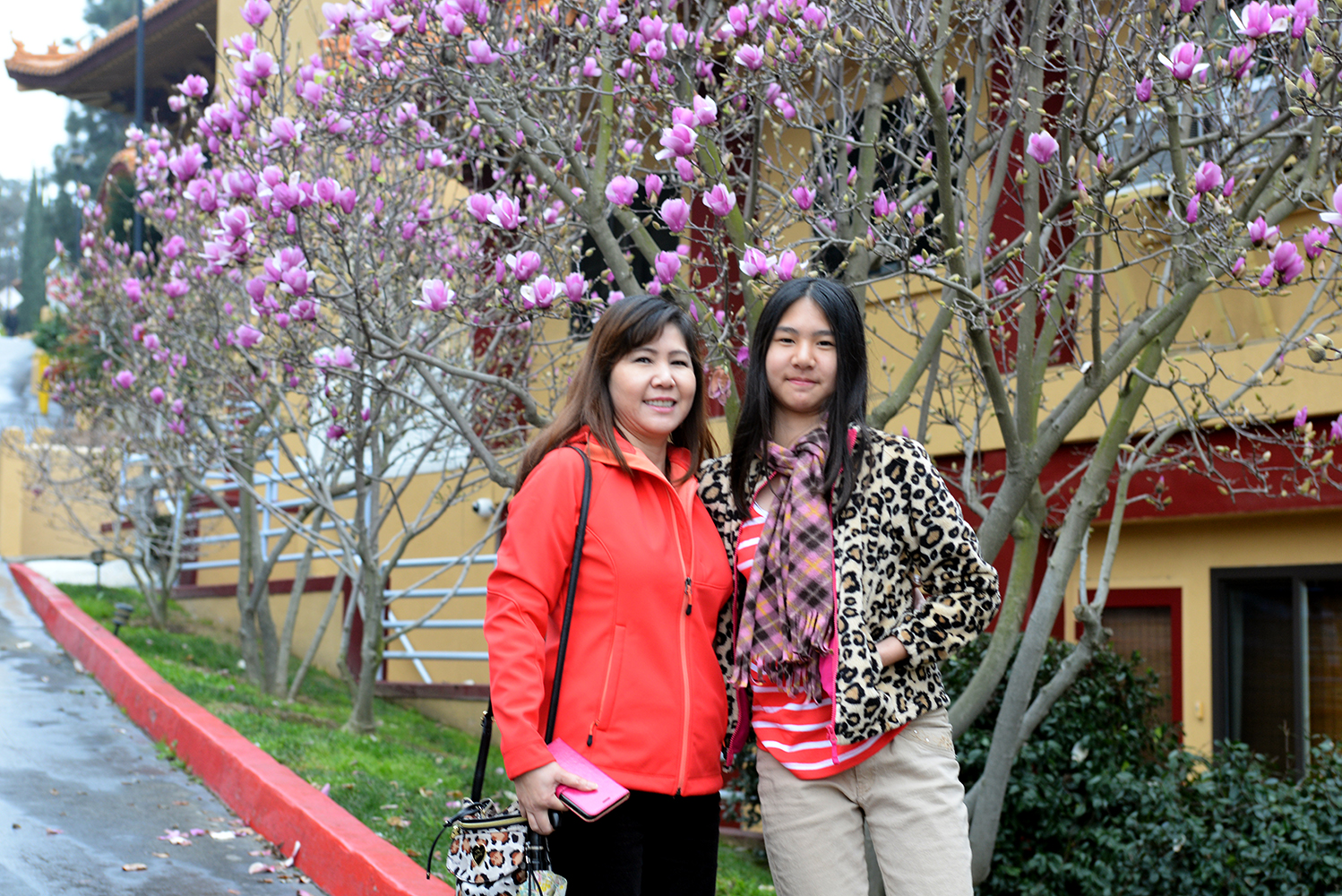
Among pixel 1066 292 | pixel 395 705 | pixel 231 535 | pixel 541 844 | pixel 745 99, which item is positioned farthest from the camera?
pixel 231 535

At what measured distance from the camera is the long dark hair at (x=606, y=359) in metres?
2.81

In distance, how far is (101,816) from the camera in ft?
18.2

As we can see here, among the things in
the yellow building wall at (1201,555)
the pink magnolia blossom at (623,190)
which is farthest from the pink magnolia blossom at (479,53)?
the yellow building wall at (1201,555)

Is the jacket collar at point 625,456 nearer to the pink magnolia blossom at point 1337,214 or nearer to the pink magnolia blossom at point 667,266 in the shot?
the pink magnolia blossom at point 667,266

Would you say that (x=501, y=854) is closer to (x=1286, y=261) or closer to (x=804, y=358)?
(x=804, y=358)

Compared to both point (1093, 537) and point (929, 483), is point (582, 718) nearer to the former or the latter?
point (929, 483)

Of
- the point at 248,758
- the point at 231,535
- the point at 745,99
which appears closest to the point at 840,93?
the point at 745,99

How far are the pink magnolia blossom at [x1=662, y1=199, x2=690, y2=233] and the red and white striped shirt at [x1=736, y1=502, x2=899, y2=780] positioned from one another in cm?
144

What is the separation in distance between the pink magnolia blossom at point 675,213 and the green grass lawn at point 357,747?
2.56 m

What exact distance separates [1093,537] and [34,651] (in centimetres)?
878

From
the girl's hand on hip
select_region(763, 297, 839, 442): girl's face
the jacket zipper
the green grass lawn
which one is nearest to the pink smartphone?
the girl's hand on hip

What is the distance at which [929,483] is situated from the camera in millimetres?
2729

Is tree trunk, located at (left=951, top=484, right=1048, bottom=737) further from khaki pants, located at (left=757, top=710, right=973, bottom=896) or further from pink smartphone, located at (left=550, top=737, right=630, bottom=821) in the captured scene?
pink smartphone, located at (left=550, top=737, right=630, bottom=821)

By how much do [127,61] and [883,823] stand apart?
20.4 metres
